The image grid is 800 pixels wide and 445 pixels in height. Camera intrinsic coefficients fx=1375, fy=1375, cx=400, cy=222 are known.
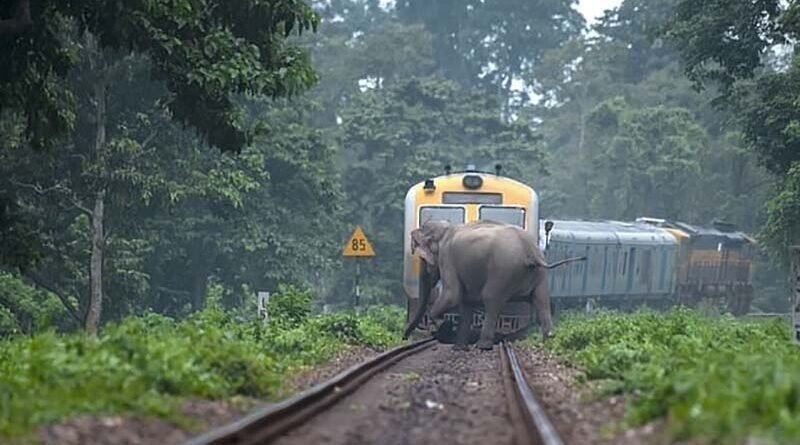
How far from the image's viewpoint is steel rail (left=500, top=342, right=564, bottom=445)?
858 centimetres

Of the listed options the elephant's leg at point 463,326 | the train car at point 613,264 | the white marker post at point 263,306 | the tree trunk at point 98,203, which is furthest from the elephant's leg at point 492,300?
the train car at point 613,264

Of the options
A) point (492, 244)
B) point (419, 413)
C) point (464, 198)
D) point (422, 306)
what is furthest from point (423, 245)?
point (419, 413)

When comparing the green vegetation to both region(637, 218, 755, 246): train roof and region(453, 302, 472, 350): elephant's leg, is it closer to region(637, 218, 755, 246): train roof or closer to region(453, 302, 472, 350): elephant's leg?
region(453, 302, 472, 350): elephant's leg

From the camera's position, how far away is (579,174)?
65.6 meters

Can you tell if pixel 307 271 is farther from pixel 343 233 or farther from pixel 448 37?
pixel 448 37

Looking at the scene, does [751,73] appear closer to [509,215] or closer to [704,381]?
[509,215]

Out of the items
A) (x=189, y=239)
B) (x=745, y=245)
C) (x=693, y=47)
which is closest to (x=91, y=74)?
(x=189, y=239)

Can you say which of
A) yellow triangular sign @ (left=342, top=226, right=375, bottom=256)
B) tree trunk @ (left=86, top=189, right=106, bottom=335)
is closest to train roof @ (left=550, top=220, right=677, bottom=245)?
yellow triangular sign @ (left=342, top=226, right=375, bottom=256)

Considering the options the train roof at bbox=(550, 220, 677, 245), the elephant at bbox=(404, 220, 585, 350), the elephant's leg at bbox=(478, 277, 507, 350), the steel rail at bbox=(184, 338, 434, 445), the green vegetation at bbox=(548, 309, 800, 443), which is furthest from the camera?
the train roof at bbox=(550, 220, 677, 245)

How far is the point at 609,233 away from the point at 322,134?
9493 mm

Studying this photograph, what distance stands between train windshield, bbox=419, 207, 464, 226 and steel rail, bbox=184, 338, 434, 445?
1095 cm

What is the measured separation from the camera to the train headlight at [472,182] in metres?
25.8

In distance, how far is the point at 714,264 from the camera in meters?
47.3

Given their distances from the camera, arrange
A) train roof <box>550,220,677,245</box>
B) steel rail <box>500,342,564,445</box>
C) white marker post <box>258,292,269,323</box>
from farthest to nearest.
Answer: train roof <box>550,220,677,245</box>
white marker post <box>258,292,269,323</box>
steel rail <box>500,342,564,445</box>
